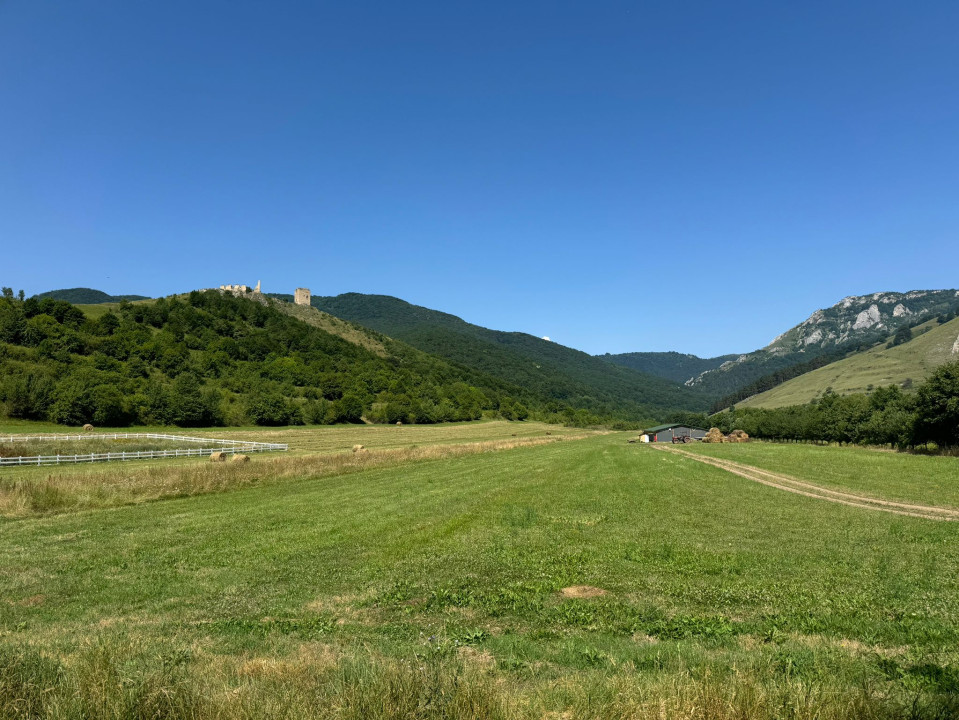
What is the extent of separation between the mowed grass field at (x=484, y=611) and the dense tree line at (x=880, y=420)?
50.9 m

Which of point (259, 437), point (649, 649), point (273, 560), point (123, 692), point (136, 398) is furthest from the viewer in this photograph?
point (136, 398)

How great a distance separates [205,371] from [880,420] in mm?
126075

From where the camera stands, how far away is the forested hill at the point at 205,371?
81000mm

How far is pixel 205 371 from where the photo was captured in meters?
117

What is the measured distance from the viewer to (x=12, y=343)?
102m

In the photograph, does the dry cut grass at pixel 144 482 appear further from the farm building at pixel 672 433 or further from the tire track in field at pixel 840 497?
the farm building at pixel 672 433

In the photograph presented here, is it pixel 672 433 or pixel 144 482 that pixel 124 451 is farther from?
pixel 672 433

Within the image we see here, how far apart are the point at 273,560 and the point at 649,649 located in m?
10.8

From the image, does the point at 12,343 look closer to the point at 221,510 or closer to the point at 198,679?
the point at 221,510

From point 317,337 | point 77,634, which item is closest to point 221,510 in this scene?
point 77,634

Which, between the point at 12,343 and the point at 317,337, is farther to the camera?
the point at 317,337

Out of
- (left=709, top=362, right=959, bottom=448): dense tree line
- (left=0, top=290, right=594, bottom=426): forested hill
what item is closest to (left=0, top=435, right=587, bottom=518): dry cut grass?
(left=0, top=290, right=594, bottom=426): forested hill

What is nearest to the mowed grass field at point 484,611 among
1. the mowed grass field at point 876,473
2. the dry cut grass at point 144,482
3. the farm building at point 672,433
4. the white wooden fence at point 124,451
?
the dry cut grass at point 144,482

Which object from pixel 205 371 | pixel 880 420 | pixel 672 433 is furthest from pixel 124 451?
pixel 880 420
